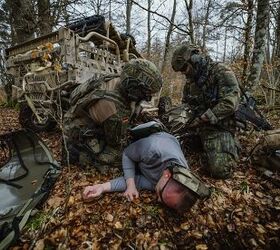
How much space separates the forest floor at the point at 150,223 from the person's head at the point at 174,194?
0.19 meters

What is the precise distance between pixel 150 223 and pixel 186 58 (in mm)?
2389

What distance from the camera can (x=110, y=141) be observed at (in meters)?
3.65

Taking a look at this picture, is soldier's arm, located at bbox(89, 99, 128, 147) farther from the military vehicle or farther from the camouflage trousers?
the military vehicle

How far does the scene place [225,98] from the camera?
12.9 feet

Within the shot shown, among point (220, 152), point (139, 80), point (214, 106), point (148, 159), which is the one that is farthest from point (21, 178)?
point (214, 106)

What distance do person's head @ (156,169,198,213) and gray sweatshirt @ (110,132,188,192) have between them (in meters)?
0.26

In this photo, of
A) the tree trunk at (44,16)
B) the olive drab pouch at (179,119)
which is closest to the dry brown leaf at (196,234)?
the olive drab pouch at (179,119)

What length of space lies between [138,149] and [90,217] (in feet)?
2.82

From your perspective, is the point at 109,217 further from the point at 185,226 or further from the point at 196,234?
the point at 196,234

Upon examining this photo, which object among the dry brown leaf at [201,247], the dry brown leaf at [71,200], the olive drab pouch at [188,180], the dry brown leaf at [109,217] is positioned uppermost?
the olive drab pouch at [188,180]

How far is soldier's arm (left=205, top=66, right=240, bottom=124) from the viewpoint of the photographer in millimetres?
3918

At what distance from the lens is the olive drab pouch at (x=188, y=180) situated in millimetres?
2639

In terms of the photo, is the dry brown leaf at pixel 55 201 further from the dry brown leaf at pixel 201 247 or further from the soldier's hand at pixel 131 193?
the dry brown leaf at pixel 201 247

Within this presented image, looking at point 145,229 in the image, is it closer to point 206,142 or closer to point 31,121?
point 206,142
